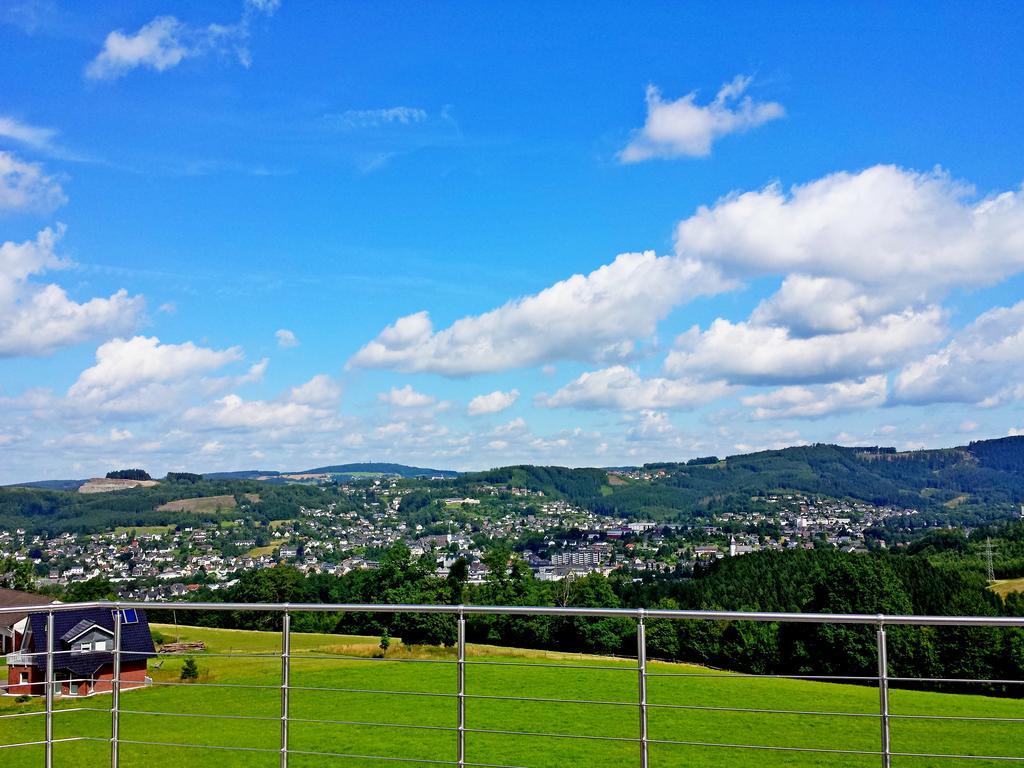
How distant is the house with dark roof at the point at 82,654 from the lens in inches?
204

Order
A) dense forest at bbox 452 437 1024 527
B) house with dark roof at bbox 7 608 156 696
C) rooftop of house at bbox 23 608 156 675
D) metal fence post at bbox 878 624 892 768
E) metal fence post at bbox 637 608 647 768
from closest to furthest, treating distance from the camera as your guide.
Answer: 1. metal fence post at bbox 878 624 892 768
2. metal fence post at bbox 637 608 647 768
3. house with dark roof at bbox 7 608 156 696
4. rooftop of house at bbox 23 608 156 675
5. dense forest at bbox 452 437 1024 527

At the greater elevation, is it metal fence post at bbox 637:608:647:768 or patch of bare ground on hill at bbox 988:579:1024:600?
metal fence post at bbox 637:608:647:768

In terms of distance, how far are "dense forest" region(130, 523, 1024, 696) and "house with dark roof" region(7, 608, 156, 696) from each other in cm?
57

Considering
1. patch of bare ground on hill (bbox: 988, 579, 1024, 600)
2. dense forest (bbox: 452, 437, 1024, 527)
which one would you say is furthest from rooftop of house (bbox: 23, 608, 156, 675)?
dense forest (bbox: 452, 437, 1024, 527)

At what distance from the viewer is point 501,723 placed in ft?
37.9

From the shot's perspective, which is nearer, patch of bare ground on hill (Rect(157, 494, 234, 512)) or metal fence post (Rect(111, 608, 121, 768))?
metal fence post (Rect(111, 608, 121, 768))

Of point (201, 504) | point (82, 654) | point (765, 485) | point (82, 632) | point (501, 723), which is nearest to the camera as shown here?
point (82, 654)

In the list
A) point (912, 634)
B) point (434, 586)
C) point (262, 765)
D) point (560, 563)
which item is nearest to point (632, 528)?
point (560, 563)

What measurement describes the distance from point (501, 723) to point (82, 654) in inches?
247

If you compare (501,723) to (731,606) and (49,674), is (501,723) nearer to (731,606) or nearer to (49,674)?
(49,674)

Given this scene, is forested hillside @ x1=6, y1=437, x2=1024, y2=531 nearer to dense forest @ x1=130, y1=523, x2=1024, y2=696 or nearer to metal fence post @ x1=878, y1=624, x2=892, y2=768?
dense forest @ x1=130, y1=523, x2=1024, y2=696

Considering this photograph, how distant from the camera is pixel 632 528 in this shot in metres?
142

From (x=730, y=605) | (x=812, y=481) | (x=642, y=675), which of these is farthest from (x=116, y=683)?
(x=812, y=481)

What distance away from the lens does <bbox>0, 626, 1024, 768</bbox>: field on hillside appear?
7863 millimetres
